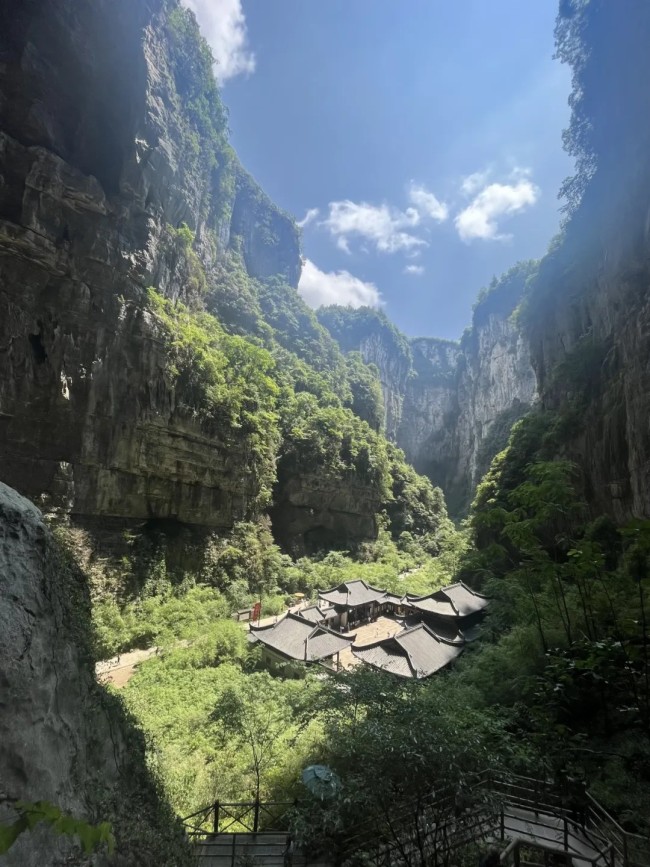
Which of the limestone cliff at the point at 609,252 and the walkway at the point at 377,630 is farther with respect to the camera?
the walkway at the point at 377,630

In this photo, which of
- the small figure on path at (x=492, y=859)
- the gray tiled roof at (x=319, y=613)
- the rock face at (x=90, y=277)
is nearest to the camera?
the small figure on path at (x=492, y=859)

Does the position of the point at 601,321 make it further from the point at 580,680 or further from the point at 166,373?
the point at 166,373

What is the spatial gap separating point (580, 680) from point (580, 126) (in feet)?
77.9

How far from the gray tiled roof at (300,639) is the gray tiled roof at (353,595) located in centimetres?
664

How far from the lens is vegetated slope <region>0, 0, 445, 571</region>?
1720 centimetres

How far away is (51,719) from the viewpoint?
3.56 m

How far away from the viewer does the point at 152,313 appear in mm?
21031

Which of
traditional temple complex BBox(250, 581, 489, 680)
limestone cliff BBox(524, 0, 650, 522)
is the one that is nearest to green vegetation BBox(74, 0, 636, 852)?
limestone cliff BBox(524, 0, 650, 522)

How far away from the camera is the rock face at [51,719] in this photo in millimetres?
3012

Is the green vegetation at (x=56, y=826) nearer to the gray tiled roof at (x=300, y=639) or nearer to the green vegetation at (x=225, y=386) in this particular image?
the gray tiled roof at (x=300, y=639)

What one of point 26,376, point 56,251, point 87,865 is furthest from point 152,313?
point 87,865

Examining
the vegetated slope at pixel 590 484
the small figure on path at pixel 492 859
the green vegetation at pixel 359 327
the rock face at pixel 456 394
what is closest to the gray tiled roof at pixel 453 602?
the vegetated slope at pixel 590 484

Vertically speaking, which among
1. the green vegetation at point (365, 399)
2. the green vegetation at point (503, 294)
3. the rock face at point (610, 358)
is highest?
the green vegetation at point (503, 294)

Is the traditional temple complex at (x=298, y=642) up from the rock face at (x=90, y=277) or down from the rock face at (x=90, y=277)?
down
